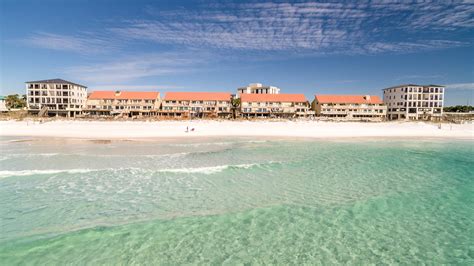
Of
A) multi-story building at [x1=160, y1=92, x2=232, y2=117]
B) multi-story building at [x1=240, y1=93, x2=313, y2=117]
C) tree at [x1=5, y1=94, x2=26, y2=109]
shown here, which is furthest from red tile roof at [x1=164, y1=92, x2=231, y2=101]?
tree at [x1=5, y1=94, x2=26, y2=109]

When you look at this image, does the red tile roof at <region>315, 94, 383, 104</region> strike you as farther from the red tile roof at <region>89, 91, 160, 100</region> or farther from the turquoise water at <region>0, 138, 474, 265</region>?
the turquoise water at <region>0, 138, 474, 265</region>

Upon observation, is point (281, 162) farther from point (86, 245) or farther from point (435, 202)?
point (86, 245)

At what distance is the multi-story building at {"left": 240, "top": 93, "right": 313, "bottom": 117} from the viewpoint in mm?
69688

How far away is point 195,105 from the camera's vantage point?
6994 cm

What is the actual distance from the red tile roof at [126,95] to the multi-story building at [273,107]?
23.7 metres

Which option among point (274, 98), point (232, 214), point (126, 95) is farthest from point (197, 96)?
point (232, 214)

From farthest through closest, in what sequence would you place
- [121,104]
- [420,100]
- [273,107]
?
[420,100], [273,107], [121,104]

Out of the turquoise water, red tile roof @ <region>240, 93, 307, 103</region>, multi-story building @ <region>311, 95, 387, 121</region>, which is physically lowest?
the turquoise water

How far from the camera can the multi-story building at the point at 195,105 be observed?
68.9 meters

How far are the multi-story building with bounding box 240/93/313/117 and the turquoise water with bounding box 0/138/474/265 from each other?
176 feet

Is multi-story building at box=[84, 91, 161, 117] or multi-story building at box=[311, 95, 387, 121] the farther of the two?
multi-story building at box=[311, 95, 387, 121]

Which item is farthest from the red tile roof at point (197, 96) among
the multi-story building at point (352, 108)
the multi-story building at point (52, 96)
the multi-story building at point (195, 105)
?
the multi-story building at point (52, 96)

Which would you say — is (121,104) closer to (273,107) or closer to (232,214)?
(273,107)

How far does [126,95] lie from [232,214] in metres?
69.8
